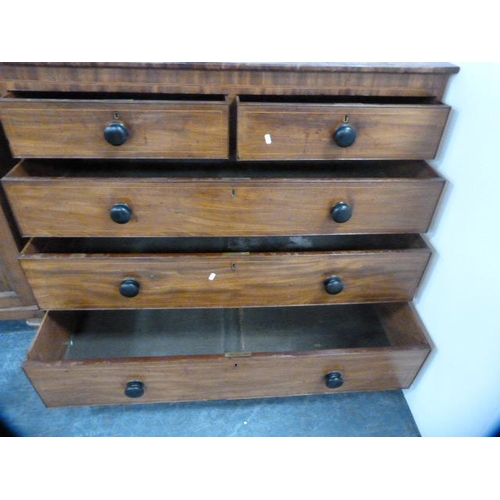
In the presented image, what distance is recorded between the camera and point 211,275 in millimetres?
759

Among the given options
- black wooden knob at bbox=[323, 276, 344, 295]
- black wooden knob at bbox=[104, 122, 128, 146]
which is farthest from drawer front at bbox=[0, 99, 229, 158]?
black wooden knob at bbox=[323, 276, 344, 295]

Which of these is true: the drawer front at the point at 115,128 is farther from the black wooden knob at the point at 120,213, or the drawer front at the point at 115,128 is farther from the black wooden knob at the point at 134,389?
the black wooden knob at the point at 134,389

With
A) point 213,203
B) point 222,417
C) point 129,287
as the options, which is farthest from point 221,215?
point 222,417

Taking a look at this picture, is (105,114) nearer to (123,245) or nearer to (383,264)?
(123,245)

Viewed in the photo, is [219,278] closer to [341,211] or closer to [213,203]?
[213,203]

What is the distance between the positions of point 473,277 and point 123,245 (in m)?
0.71

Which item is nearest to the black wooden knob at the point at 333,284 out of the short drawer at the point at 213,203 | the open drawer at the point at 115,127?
the short drawer at the point at 213,203

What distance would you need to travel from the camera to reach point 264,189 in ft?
2.19

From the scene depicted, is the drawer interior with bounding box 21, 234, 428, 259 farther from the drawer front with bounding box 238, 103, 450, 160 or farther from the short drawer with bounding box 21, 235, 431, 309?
the drawer front with bounding box 238, 103, 450, 160

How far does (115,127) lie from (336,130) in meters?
0.36

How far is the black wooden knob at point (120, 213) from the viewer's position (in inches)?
25.9

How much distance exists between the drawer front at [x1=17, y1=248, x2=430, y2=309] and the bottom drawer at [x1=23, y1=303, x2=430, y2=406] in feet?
0.37

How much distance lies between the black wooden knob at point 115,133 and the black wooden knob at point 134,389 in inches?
20.1

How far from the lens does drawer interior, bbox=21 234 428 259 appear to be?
33.1 inches
